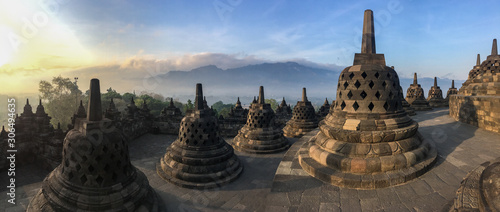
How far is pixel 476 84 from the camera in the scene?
33.6 feet

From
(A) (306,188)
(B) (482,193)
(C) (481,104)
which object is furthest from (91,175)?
(C) (481,104)

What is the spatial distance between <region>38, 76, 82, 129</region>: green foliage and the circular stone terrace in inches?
1592

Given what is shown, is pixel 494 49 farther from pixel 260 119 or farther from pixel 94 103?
pixel 94 103

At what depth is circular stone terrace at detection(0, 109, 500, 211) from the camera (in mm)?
4160

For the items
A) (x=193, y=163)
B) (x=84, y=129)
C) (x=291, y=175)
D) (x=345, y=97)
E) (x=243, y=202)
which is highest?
(x=345, y=97)

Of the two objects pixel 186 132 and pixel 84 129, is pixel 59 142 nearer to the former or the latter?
pixel 186 132

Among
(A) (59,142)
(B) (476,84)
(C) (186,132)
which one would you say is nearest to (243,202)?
(C) (186,132)

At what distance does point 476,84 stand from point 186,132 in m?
13.1

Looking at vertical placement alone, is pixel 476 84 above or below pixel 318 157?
above

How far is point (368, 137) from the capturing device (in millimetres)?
5156

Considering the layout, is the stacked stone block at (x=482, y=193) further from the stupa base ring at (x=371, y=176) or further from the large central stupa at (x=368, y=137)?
the large central stupa at (x=368, y=137)

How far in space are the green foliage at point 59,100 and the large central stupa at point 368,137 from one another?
47.4 metres

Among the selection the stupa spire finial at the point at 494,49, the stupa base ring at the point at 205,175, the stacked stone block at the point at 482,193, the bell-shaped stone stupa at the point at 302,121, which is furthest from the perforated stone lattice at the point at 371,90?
the stupa spire finial at the point at 494,49

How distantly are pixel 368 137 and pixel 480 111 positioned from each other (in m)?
7.59
